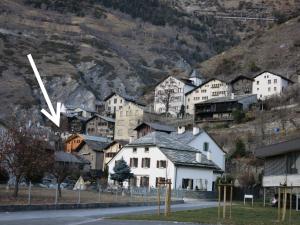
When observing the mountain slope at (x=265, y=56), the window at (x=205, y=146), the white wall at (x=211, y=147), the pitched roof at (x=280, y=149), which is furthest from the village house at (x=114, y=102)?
the pitched roof at (x=280, y=149)

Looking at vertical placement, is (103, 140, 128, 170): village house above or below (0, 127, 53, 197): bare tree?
above

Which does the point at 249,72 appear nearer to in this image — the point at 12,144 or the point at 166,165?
the point at 166,165

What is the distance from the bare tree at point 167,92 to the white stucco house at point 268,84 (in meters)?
22.0

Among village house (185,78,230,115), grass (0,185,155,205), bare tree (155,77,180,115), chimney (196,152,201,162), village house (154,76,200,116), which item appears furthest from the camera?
bare tree (155,77,180,115)

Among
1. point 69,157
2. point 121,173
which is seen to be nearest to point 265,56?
point 69,157

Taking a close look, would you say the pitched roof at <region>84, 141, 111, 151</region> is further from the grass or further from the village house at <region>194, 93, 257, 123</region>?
the grass

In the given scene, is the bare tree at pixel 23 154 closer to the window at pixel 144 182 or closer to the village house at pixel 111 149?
the window at pixel 144 182

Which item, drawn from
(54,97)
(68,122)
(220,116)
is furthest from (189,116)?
(54,97)

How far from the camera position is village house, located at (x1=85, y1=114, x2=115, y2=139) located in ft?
397

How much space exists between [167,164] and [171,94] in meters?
71.7

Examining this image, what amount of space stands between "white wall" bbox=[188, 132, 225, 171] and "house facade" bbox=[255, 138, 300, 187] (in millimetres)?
20616

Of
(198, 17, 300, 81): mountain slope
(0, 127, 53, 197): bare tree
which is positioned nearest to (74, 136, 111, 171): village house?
(0, 127, 53, 197): bare tree

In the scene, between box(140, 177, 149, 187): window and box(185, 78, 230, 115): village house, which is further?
box(185, 78, 230, 115): village house

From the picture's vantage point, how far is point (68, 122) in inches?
5153
